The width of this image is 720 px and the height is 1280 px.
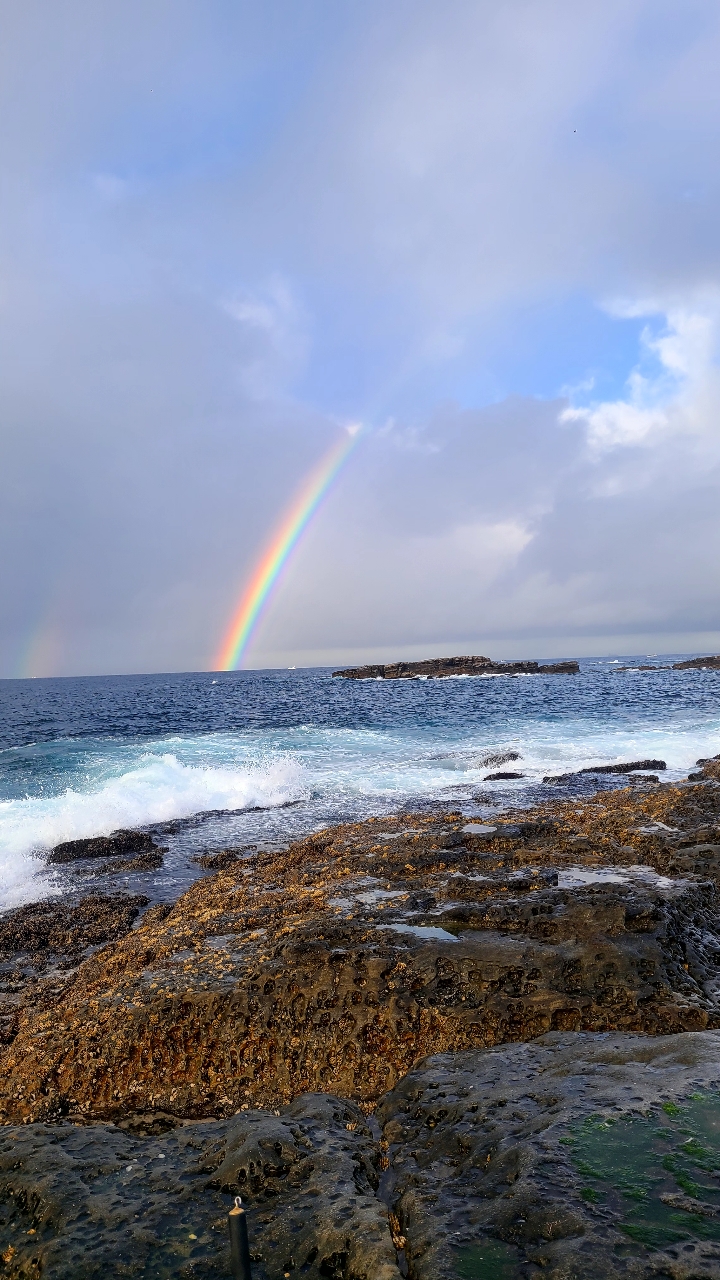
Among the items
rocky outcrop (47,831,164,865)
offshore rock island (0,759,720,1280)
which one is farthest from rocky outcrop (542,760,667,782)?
rocky outcrop (47,831,164,865)

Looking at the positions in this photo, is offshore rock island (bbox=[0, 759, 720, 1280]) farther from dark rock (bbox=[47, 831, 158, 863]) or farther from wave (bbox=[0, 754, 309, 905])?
wave (bbox=[0, 754, 309, 905])

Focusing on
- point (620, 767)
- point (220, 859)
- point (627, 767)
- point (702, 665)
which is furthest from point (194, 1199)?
point (702, 665)

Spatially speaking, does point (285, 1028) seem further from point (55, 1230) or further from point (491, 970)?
point (55, 1230)

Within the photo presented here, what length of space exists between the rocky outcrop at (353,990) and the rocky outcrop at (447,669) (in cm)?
13355

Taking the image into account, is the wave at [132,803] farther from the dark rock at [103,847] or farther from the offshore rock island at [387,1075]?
the offshore rock island at [387,1075]

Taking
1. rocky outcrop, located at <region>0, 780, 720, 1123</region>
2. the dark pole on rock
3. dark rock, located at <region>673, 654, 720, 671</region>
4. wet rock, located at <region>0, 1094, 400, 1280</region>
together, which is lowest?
dark rock, located at <region>673, 654, 720, 671</region>

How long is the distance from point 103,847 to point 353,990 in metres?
12.5

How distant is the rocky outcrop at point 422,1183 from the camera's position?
3.04m

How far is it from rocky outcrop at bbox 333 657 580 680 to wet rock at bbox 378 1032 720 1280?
137 m

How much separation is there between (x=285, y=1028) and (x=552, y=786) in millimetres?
16922

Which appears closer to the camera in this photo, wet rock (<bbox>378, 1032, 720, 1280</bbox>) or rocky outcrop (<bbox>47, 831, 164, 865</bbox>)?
wet rock (<bbox>378, 1032, 720, 1280</bbox>)

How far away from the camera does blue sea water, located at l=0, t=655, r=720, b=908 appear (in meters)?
17.8

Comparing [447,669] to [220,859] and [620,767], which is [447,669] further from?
[220,859]

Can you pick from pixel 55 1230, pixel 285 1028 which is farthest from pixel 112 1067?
pixel 55 1230
